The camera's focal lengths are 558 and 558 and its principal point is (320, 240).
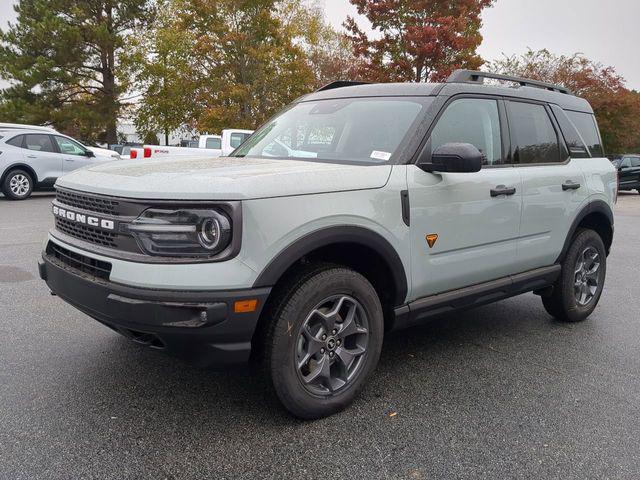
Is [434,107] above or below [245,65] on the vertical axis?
below

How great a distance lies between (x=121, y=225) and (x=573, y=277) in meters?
3.69

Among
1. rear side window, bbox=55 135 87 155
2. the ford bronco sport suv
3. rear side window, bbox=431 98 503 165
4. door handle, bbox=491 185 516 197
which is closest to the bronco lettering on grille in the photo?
the ford bronco sport suv

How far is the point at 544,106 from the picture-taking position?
175 inches

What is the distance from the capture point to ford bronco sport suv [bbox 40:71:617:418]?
2562 mm

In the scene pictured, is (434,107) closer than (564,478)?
No

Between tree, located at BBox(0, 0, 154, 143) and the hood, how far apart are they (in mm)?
28869

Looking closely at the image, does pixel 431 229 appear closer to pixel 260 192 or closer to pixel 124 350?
pixel 260 192

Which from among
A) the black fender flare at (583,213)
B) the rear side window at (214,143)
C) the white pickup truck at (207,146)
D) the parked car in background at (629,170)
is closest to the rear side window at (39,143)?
the white pickup truck at (207,146)

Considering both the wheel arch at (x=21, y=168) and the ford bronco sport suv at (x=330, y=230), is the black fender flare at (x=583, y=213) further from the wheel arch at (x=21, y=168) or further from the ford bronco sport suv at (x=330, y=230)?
the wheel arch at (x=21, y=168)

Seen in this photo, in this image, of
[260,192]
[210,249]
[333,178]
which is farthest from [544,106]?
[210,249]

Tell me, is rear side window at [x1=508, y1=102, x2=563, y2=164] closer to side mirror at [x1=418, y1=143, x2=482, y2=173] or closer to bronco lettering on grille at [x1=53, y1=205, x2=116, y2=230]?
side mirror at [x1=418, y1=143, x2=482, y2=173]

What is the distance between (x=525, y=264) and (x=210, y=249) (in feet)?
8.47

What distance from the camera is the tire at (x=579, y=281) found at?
461cm

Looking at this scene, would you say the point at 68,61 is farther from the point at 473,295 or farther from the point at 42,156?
the point at 473,295
